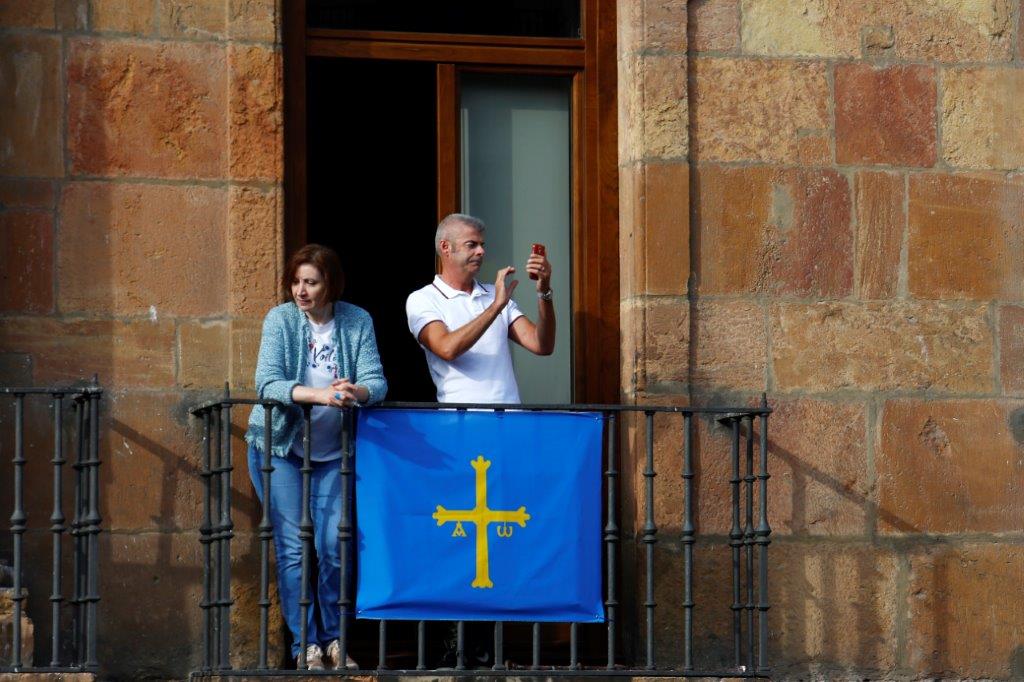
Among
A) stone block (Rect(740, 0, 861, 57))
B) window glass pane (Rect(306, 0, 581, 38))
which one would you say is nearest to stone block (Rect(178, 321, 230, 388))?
window glass pane (Rect(306, 0, 581, 38))

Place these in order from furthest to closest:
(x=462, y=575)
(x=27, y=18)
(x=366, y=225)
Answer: (x=366, y=225)
(x=27, y=18)
(x=462, y=575)

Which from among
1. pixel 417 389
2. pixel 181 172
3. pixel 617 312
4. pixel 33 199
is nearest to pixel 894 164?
pixel 617 312

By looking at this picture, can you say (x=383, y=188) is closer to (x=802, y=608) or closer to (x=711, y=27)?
(x=711, y=27)

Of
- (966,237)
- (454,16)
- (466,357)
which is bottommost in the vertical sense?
(466,357)

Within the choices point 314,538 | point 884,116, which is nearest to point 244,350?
point 314,538

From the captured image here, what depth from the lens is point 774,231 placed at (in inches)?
339

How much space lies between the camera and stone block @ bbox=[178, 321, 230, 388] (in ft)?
26.8

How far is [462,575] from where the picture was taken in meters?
7.70

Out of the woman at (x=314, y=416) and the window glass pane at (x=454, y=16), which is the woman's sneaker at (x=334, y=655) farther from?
the window glass pane at (x=454, y=16)

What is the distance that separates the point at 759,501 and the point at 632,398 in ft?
2.11

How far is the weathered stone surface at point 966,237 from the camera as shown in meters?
8.69

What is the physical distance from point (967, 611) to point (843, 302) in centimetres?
134

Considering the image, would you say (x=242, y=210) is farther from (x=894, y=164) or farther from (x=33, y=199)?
(x=894, y=164)

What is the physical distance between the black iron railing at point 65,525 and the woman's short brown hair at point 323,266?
827mm
